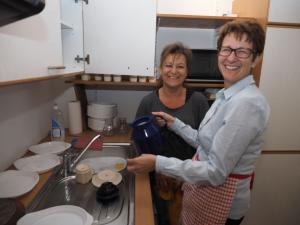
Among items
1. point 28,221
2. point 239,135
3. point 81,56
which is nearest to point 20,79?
point 28,221

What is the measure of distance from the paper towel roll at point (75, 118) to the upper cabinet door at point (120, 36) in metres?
0.34

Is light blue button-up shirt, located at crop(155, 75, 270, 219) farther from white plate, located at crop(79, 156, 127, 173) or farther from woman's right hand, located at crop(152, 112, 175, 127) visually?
white plate, located at crop(79, 156, 127, 173)

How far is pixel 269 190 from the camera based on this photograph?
165 cm

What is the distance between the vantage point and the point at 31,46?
2.44ft

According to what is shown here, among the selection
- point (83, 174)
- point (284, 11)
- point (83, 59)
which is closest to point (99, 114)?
point (83, 59)

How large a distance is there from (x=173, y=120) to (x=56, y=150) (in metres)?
0.76

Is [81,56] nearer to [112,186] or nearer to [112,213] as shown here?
[112,186]

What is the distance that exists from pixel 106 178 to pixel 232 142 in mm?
Result: 695

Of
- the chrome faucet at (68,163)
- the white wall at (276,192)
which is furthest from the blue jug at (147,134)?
the white wall at (276,192)

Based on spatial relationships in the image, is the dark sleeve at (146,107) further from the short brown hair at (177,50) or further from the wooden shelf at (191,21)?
the wooden shelf at (191,21)

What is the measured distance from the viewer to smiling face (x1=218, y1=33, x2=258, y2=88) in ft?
2.70

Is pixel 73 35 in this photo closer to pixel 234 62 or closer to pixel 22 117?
pixel 22 117

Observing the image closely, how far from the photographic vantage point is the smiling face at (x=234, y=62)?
2.70 ft

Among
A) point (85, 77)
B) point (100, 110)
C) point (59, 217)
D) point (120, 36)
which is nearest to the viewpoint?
point (59, 217)
